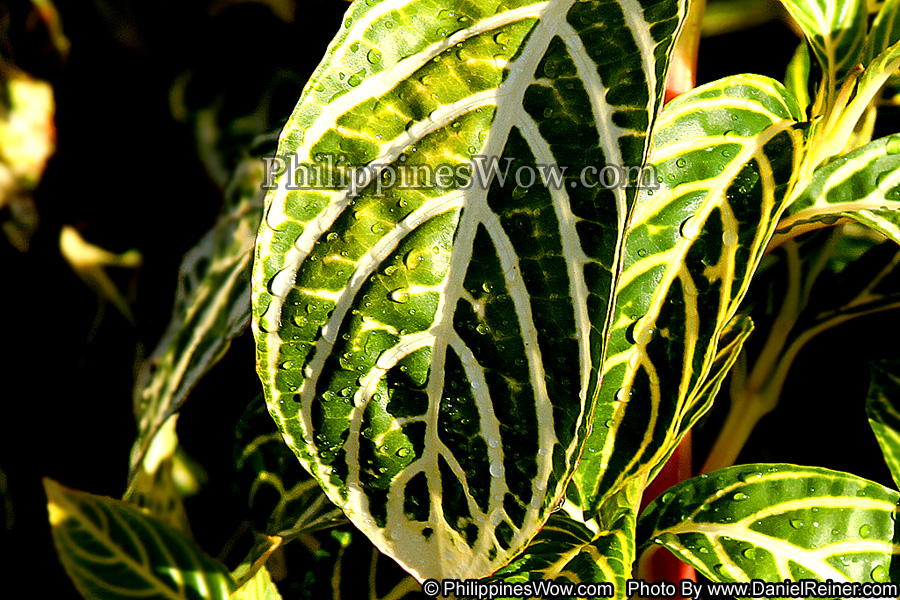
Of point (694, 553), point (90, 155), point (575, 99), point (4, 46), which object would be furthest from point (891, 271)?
point (4, 46)

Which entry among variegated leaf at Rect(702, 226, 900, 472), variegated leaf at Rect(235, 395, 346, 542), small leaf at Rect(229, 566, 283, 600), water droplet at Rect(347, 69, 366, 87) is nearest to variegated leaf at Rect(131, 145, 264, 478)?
variegated leaf at Rect(235, 395, 346, 542)

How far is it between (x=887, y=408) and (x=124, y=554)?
2.51ft

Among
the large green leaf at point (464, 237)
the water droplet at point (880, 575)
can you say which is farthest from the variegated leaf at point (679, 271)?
the water droplet at point (880, 575)

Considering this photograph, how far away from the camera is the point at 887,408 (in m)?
0.74

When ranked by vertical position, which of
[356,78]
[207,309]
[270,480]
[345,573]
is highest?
[356,78]

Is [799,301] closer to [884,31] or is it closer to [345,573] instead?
[884,31]

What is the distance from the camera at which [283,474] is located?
2.39 feet

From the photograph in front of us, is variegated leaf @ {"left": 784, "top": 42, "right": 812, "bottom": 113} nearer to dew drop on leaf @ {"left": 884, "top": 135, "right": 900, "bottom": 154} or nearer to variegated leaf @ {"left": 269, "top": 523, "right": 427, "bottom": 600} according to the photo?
dew drop on leaf @ {"left": 884, "top": 135, "right": 900, "bottom": 154}

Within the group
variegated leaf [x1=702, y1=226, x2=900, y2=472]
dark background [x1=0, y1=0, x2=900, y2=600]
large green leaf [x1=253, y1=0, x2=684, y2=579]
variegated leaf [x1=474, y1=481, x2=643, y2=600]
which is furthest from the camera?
dark background [x1=0, y1=0, x2=900, y2=600]

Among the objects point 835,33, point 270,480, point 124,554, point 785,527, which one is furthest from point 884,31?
point 124,554

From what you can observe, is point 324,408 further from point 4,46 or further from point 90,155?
point 4,46

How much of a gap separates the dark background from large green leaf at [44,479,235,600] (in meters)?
0.41

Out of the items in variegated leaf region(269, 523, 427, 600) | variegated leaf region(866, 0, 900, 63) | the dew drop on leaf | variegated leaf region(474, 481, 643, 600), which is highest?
variegated leaf region(866, 0, 900, 63)

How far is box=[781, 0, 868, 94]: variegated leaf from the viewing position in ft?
2.06
